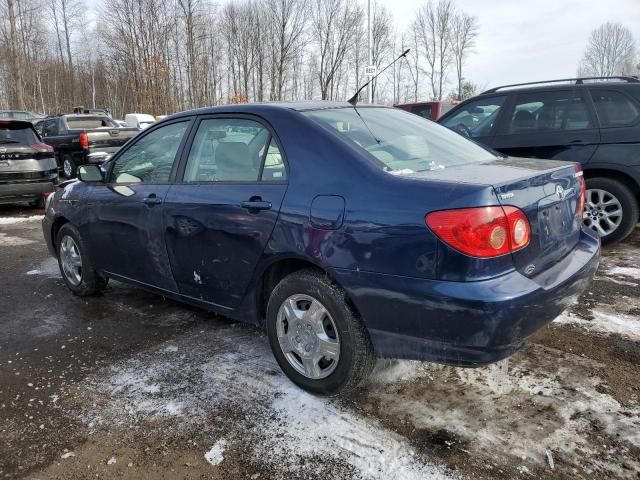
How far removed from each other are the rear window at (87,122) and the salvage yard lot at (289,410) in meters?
11.2

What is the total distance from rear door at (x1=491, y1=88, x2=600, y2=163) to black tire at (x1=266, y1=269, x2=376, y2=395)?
408 centimetres

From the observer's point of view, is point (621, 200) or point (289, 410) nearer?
point (289, 410)

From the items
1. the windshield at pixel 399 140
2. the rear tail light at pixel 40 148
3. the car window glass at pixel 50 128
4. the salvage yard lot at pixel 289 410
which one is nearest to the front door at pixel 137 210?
the salvage yard lot at pixel 289 410

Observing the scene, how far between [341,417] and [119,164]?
269 centimetres

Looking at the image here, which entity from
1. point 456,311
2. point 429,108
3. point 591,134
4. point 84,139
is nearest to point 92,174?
point 456,311

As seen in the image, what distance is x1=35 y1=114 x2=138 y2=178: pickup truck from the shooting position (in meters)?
12.6

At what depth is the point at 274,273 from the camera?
113 inches

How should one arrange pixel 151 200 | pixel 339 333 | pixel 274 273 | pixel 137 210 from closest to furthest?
pixel 339 333
pixel 274 273
pixel 151 200
pixel 137 210

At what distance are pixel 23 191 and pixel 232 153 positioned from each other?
729cm

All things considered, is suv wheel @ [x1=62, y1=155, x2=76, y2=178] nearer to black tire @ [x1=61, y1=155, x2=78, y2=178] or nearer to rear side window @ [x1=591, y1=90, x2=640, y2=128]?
black tire @ [x1=61, y1=155, x2=78, y2=178]

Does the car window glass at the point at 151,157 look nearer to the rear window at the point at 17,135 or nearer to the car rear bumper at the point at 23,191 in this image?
the car rear bumper at the point at 23,191

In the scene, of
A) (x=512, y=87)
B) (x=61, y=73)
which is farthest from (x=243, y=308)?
(x=61, y=73)

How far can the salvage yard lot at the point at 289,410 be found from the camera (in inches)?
86.7

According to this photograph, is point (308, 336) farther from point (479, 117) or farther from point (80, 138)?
point (80, 138)
